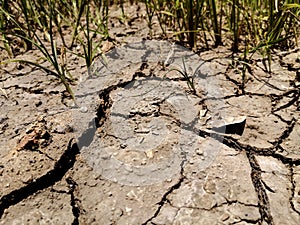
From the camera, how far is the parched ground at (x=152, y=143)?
107cm

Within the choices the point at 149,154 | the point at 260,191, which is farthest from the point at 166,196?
the point at 260,191

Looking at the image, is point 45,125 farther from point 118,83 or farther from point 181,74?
point 181,74

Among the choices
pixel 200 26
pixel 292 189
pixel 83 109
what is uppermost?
pixel 200 26

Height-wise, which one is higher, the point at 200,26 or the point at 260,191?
the point at 200,26

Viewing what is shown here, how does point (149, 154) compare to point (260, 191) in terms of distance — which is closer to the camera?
point (260, 191)

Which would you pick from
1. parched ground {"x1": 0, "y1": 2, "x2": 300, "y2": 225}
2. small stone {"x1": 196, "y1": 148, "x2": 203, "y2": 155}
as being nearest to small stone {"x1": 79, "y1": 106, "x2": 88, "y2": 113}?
parched ground {"x1": 0, "y1": 2, "x2": 300, "y2": 225}

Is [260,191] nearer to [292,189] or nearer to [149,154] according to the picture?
[292,189]

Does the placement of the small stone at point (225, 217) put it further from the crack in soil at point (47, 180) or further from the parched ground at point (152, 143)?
the crack in soil at point (47, 180)

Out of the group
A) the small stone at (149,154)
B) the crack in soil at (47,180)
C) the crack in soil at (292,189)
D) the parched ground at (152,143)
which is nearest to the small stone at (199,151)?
the parched ground at (152,143)

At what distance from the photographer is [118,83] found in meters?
1.53

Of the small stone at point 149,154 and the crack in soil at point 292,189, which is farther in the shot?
the small stone at point 149,154

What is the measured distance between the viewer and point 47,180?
1.17m

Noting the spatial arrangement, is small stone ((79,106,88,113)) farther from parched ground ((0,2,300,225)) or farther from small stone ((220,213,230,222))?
small stone ((220,213,230,222))

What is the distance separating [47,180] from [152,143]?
1.19 feet
